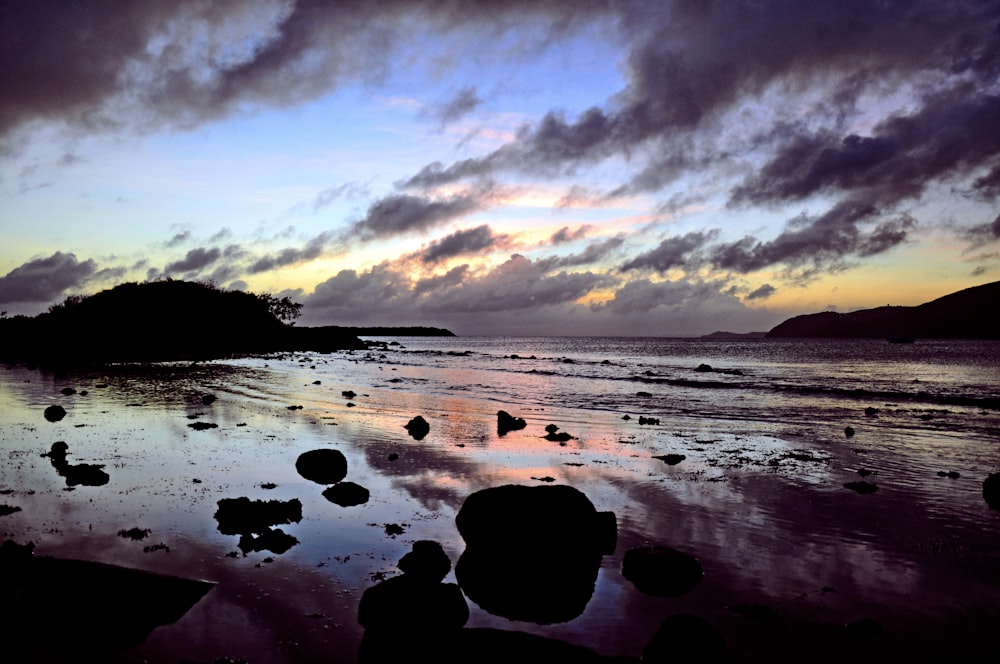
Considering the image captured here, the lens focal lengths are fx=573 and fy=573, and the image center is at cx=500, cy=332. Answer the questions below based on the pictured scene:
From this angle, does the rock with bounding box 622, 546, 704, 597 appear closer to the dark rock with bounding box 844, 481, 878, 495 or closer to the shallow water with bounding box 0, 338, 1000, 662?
the shallow water with bounding box 0, 338, 1000, 662

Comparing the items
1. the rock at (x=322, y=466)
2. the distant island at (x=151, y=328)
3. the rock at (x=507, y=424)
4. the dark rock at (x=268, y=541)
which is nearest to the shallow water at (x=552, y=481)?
the dark rock at (x=268, y=541)

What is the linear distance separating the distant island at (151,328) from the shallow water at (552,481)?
6717 centimetres

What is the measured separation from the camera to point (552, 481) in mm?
14539

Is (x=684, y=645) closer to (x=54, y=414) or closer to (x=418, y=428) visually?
(x=418, y=428)

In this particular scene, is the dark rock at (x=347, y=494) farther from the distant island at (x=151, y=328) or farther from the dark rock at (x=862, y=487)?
the distant island at (x=151, y=328)

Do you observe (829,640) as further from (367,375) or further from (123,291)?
(123,291)

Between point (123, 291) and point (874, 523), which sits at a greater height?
point (123, 291)

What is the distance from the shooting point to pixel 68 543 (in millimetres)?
9188

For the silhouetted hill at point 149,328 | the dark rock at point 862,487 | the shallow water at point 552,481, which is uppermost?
the silhouetted hill at point 149,328

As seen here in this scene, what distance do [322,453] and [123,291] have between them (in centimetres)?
11268

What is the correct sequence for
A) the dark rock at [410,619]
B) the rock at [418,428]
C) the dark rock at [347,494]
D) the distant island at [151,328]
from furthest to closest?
the distant island at [151,328] → the rock at [418,428] → the dark rock at [347,494] → the dark rock at [410,619]

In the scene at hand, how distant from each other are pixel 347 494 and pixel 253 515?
224cm

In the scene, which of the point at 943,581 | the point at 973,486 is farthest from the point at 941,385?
the point at 943,581

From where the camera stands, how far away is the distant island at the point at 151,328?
3406 inches
